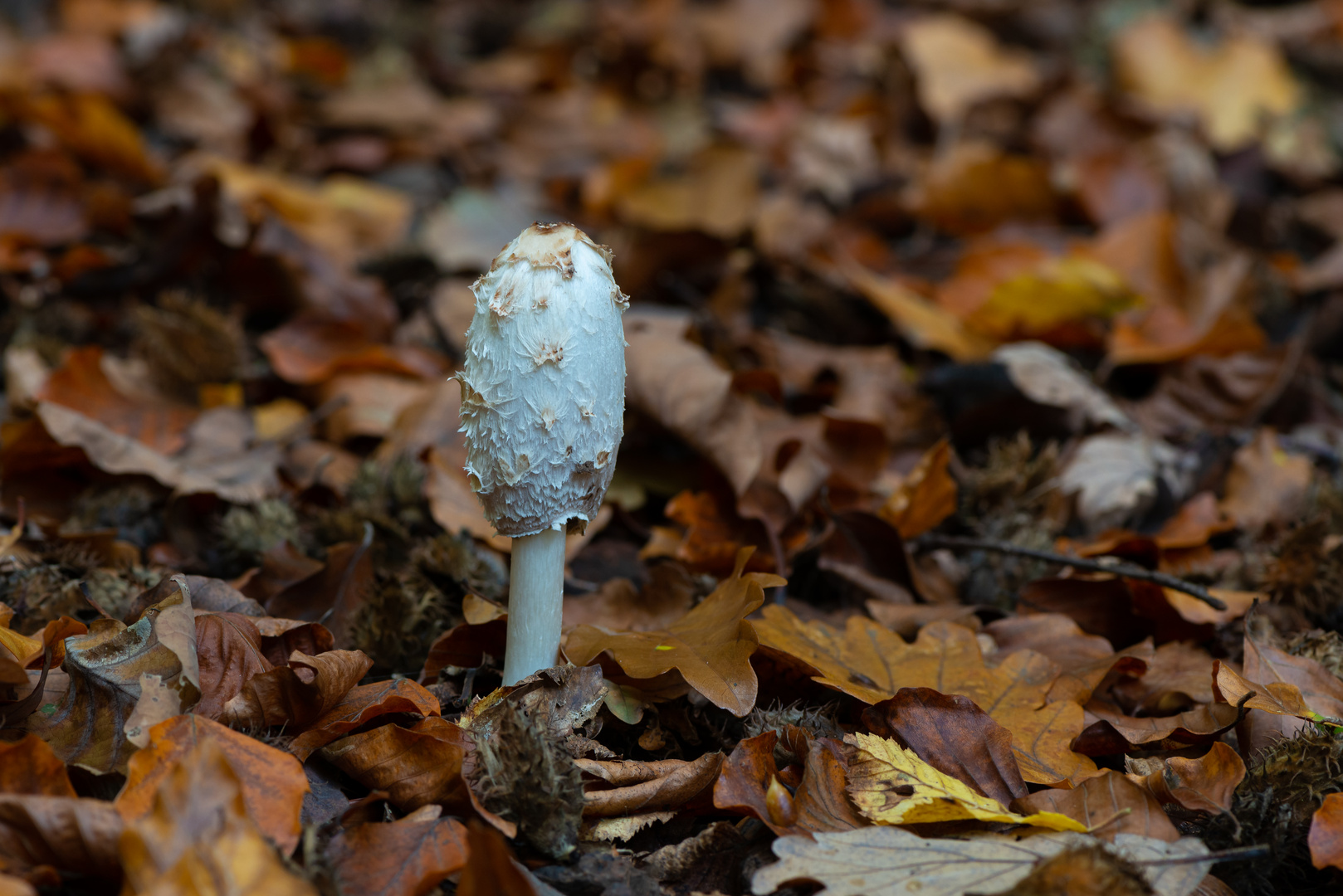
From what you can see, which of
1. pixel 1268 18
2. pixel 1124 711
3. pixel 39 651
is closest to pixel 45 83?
pixel 39 651

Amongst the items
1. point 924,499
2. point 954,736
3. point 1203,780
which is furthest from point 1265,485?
point 954,736

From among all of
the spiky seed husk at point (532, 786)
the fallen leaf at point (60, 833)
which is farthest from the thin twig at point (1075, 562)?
the fallen leaf at point (60, 833)

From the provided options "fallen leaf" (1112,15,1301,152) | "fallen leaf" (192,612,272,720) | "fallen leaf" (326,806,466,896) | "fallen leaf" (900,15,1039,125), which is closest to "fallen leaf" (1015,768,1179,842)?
"fallen leaf" (326,806,466,896)

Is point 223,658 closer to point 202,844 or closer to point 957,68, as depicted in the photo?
point 202,844

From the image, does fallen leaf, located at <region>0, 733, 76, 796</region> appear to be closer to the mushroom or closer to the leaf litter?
the leaf litter

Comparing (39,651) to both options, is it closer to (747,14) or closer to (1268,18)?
(747,14)

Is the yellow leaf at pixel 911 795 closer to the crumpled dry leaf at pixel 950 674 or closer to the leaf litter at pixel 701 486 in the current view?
the leaf litter at pixel 701 486
